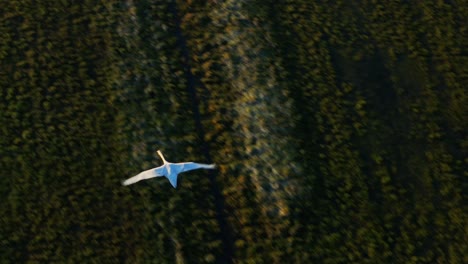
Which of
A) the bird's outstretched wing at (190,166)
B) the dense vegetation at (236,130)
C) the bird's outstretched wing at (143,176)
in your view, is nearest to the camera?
the dense vegetation at (236,130)

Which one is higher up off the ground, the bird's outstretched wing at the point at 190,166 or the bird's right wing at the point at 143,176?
the bird's outstretched wing at the point at 190,166

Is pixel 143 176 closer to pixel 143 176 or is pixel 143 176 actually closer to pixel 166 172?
pixel 143 176

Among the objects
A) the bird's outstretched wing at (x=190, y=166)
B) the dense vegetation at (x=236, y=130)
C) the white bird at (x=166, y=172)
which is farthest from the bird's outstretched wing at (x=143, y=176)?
the bird's outstretched wing at (x=190, y=166)

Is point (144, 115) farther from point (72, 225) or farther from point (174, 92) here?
point (72, 225)

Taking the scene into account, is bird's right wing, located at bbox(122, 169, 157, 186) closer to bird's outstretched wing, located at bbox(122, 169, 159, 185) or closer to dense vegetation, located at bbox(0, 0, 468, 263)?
bird's outstretched wing, located at bbox(122, 169, 159, 185)

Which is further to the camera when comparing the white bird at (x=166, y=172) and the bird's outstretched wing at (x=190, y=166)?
Result: the bird's outstretched wing at (x=190, y=166)

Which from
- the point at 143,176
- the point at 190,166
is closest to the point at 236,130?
the point at 190,166

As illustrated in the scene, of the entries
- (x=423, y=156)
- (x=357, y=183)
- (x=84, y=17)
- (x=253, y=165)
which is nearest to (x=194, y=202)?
(x=253, y=165)

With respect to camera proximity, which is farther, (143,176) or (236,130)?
(236,130)

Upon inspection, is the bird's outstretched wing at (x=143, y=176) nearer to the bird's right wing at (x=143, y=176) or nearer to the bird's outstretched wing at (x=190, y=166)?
the bird's right wing at (x=143, y=176)
